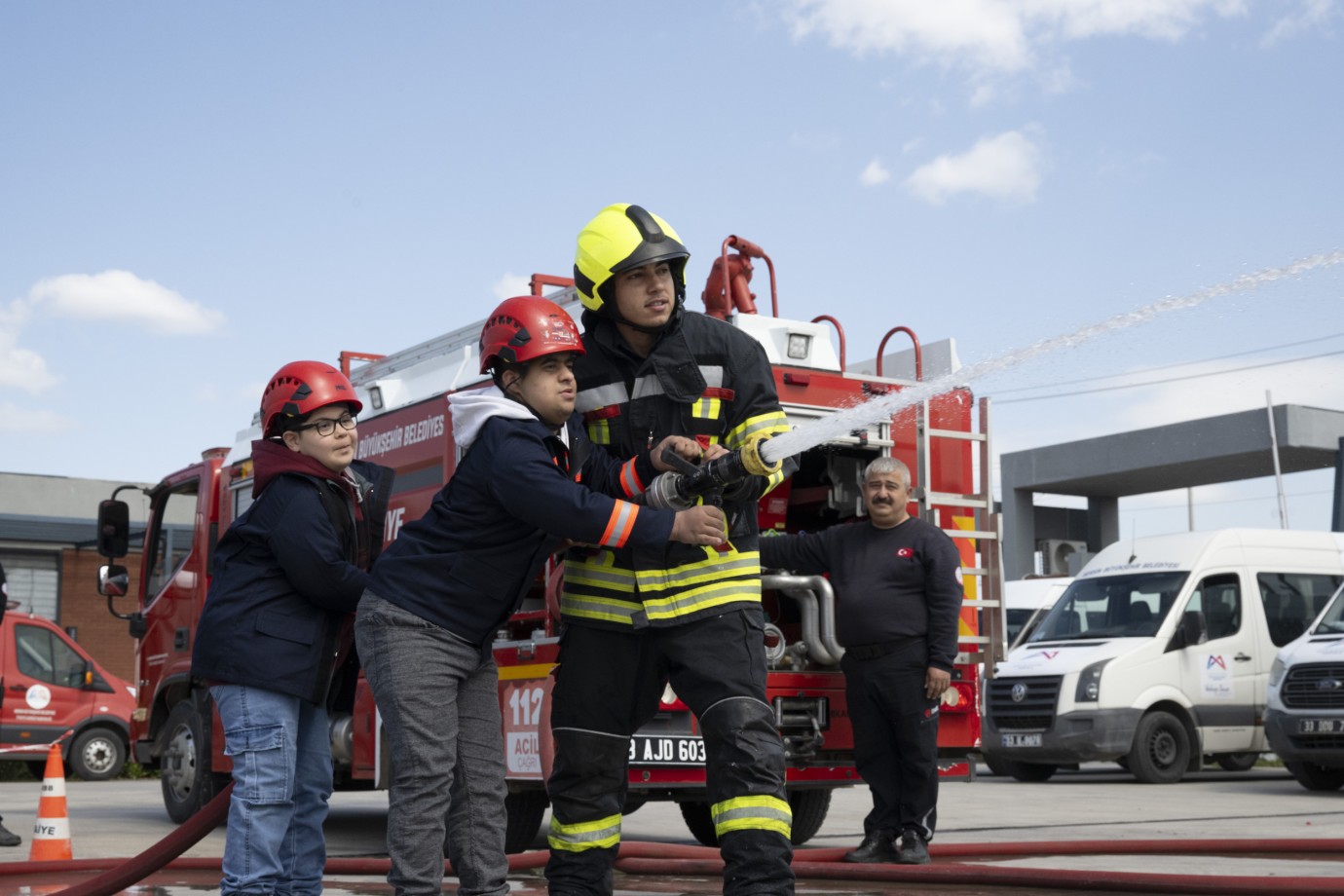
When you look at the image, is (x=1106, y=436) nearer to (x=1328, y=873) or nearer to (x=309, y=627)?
(x=1328, y=873)

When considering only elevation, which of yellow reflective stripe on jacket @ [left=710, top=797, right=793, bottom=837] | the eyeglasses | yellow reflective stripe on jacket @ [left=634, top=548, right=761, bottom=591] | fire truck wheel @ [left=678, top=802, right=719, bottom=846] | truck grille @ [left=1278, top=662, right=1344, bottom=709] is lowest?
fire truck wheel @ [left=678, top=802, right=719, bottom=846]

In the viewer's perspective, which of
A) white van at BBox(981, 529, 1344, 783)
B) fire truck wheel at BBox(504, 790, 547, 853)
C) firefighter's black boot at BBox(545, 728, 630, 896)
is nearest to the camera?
firefighter's black boot at BBox(545, 728, 630, 896)

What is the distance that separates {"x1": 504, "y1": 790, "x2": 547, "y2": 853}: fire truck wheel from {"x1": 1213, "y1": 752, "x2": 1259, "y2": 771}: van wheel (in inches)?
372

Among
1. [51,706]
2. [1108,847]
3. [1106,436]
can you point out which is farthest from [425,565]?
[1106,436]

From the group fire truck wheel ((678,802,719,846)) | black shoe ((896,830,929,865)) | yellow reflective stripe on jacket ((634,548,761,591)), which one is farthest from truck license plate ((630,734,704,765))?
yellow reflective stripe on jacket ((634,548,761,591))

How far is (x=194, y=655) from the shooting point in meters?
4.72

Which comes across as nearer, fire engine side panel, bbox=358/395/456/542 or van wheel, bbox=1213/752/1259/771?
fire engine side panel, bbox=358/395/456/542

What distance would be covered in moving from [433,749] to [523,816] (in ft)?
12.6

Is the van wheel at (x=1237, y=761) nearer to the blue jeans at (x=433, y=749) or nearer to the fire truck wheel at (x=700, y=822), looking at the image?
the fire truck wheel at (x=700, y=822)

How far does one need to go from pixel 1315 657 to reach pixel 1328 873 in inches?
279

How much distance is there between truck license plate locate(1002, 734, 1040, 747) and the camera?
1491 cm

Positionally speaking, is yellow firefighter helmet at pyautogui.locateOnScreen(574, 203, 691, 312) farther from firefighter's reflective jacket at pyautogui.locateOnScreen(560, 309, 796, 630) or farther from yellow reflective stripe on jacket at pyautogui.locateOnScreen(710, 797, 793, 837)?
yellow reflective stripe on jacket at pyautogui.locateOnScreen(710, 797, 793, 837)

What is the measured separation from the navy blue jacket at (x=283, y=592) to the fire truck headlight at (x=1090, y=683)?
10777 mm

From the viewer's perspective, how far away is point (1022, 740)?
1503 centimetres
